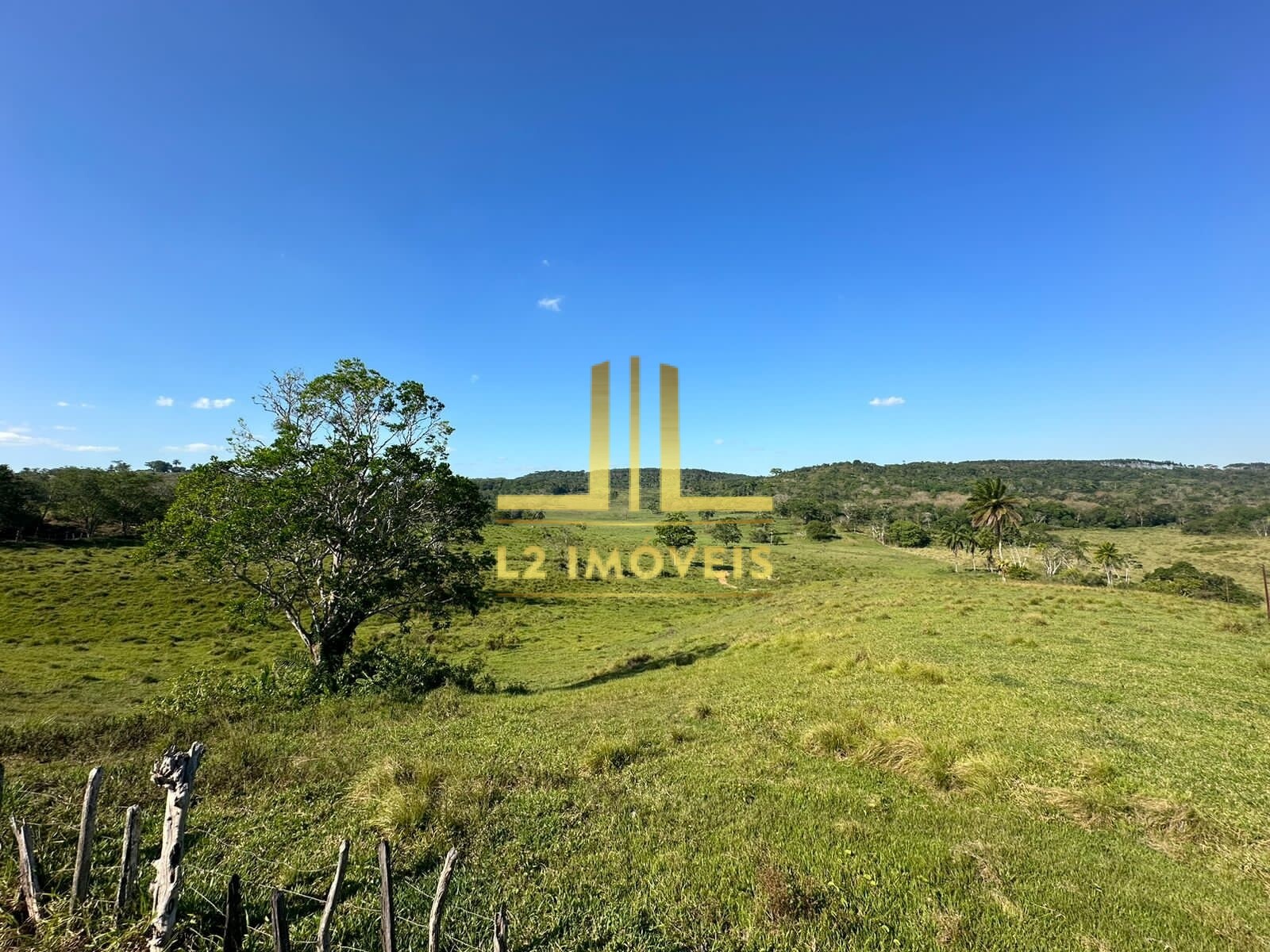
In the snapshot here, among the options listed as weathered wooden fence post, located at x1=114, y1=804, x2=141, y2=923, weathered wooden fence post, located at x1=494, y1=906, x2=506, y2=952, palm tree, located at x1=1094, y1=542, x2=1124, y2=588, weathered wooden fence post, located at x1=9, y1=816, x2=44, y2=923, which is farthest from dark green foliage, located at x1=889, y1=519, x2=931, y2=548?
weathered wooden fence post, located at x1=9, y1=816, x2=44, y2=923

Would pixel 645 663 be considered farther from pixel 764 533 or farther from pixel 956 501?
pixel 956 501

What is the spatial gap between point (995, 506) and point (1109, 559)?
1355 inches

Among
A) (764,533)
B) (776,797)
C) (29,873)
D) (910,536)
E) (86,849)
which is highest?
(86,849)

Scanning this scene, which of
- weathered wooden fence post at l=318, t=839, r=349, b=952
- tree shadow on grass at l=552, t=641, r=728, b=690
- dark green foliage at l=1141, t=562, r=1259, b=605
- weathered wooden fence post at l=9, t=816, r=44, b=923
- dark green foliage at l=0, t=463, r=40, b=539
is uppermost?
dark green foliage at l=0, t=463, r=40, b=539

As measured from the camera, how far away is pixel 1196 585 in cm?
5966

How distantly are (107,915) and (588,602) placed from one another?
5099 centimetres

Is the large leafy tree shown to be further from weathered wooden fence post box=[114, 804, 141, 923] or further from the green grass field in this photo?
weathered wooden fence post box=[114, 804, 141, 923]

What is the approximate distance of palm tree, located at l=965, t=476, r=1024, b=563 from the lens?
59.8 m

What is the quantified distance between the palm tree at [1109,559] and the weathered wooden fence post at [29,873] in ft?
301

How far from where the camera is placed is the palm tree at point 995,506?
5975 cm

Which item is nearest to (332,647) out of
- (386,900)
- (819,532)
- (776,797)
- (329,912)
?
(776,797)

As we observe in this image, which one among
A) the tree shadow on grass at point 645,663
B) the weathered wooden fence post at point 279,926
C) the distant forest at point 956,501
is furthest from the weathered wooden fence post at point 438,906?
the distant forest at point 956,501

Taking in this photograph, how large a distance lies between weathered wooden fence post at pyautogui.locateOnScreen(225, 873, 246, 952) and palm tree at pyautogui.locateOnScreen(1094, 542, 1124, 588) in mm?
90291

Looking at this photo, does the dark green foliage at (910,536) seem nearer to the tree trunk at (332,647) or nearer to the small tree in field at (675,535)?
the small tree in field at (675,535)
